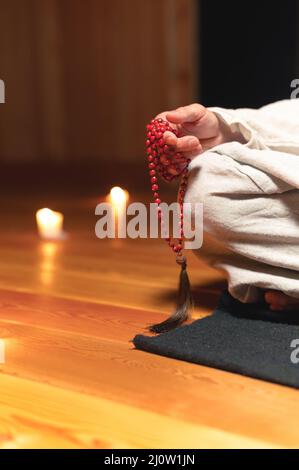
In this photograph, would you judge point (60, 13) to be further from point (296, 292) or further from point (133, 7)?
point (296, 292)

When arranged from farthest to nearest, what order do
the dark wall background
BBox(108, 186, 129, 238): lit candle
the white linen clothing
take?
1. the dark wall background
2. BBox(108, 186, 129, 238): lit candle
3. the white linen clothing

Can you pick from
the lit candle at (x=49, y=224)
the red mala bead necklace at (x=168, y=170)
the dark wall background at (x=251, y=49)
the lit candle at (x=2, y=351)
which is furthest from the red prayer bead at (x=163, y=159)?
the dark wall background at (x=251, y=49)

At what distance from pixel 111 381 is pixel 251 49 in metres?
3.03

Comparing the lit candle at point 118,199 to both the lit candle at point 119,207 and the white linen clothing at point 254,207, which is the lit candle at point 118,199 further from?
the white linen clothing at point 254,207

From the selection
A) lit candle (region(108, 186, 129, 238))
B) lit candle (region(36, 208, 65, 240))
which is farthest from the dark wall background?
lit candle (region(36, 208, 65, 240))

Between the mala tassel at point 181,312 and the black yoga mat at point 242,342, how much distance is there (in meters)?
0.04

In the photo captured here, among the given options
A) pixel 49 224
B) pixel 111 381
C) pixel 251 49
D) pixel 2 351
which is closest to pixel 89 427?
pixel 111 381

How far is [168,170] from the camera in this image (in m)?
1.13

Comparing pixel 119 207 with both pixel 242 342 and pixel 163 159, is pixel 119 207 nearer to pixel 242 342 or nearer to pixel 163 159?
pixel 163 159

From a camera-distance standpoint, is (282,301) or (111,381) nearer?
(111,381)

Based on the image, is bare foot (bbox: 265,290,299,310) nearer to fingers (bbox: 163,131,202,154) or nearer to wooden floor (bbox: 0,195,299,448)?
wooden floor (bbox: 0,195,299,448)

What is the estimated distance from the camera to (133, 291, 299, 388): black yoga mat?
896 mm

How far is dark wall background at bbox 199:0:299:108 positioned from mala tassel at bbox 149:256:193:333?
261 centimetres

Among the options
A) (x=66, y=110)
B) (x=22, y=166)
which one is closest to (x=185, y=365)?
(x=22, y=166)
